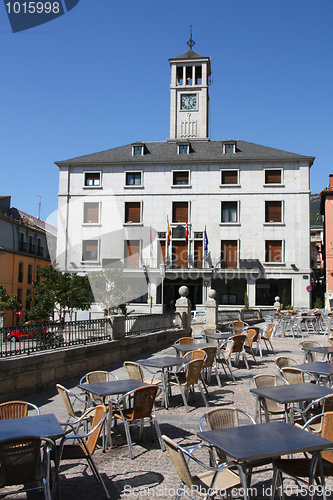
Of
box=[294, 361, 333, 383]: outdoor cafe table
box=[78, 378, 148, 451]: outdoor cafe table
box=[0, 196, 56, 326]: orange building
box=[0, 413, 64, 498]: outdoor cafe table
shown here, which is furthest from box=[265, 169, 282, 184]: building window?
box=[0, 413, 64, 498]: outdoor cafe table

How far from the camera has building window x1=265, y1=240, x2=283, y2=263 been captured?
3647 cm

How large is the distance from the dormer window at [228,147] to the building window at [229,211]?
4686 millimetres

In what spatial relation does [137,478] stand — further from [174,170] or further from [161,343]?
[174,170]

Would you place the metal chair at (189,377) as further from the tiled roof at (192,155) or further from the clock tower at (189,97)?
the clock tower at (189,97)

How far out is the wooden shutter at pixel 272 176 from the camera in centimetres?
3731

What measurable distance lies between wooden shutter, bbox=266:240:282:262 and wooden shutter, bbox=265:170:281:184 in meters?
5.15

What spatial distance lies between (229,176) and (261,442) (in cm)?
3538

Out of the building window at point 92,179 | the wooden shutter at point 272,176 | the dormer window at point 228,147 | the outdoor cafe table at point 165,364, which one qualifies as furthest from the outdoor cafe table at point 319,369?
the building window at point 92,179

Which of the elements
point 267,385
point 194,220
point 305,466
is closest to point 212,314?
point 267,385

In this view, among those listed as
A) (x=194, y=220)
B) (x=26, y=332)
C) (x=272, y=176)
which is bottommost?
(x=26, y=332)

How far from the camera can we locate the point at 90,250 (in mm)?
38375

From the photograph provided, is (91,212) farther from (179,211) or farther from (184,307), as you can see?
(184,307)

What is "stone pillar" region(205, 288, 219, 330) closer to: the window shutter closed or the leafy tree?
the leafy tree

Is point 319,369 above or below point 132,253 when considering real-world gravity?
below
